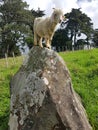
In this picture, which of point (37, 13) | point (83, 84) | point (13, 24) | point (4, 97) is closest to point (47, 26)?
point (4, 97)

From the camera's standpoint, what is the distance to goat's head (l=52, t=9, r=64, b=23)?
15.0 metres

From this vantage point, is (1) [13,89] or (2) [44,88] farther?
(1) [13,89]

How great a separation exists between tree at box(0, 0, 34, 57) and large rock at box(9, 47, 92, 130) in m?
48.5

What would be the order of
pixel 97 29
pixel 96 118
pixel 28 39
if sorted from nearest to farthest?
1. pixel 96 118
2. pixel 28 39
3. pixel 97 29

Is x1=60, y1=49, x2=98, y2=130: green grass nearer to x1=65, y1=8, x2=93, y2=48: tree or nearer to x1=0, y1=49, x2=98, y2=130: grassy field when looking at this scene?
x1=0, y1=49, x2=98, y2=130: grassy field

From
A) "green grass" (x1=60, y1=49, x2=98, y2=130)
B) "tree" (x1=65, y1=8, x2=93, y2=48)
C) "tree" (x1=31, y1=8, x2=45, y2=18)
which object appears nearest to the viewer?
"green grass" (x1=60, y1=49, x2=98, y2=130)

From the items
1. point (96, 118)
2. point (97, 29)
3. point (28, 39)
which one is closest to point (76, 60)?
point (96, 118)

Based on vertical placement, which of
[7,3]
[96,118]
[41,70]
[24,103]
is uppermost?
[7,3]

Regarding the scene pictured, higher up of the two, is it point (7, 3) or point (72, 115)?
point (7, 3)

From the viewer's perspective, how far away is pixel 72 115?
52.3 feet

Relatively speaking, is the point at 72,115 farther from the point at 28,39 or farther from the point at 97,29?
the point at 97,29

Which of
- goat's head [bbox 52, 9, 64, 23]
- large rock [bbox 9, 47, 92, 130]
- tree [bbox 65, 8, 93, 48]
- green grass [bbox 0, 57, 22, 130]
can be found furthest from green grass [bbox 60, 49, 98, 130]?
tree [bbox 65, 8, 93, 48]

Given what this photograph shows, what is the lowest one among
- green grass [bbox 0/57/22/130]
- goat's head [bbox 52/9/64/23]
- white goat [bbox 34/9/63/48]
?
green grass [bbox 0/57/22/130]

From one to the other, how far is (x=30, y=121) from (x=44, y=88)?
1342mm
